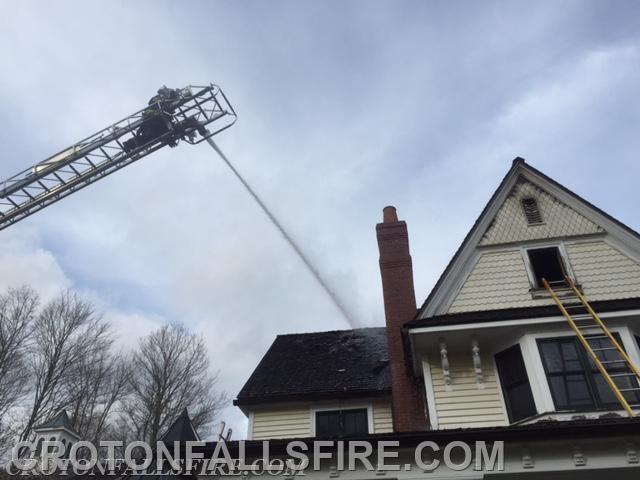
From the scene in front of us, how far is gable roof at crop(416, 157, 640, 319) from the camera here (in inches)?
460

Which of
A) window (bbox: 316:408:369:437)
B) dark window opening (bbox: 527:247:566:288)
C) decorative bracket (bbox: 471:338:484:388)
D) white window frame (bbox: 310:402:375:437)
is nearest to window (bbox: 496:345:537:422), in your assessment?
decorative bracket (bbox: 471:338:484:388)

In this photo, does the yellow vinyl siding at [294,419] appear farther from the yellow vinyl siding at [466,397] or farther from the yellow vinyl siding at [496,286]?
the yellow vinyl siding at [496,286]

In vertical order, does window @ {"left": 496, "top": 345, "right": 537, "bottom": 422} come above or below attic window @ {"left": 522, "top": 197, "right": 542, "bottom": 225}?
below

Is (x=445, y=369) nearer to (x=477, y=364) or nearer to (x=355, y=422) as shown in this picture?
(x=477, y=364)

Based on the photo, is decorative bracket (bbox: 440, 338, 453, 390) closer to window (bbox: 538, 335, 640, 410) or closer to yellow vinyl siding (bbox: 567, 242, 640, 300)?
window (bbox: 538, 335, 640, 410)

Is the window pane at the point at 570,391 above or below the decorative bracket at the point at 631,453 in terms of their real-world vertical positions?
above

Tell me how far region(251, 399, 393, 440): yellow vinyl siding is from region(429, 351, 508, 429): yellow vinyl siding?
322cm

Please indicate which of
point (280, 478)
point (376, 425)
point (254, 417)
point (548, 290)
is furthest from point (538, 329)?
point (254, 417)

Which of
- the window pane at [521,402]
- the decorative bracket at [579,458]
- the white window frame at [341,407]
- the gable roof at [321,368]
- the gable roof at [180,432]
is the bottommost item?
the decorative bracket at [579,458]

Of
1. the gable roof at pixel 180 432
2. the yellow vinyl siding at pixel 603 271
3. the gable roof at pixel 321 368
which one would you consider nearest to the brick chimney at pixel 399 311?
the gable roof at pixel 321 368

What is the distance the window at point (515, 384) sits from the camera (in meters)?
10.0

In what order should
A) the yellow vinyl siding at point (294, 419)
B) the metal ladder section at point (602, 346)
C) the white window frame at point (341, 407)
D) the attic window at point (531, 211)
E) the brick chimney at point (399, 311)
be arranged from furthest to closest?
the white window frame at point (341, 407)
the yellow vinyl siding at point (294, 419)
the attic window at point (531, 211)
the brick chimney at point (399, 311)
the metal ladder section at point (602, 346)

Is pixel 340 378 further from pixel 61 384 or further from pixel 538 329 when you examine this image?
A: pixel 61 384

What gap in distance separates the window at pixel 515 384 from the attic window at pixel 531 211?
3813 millimetres
